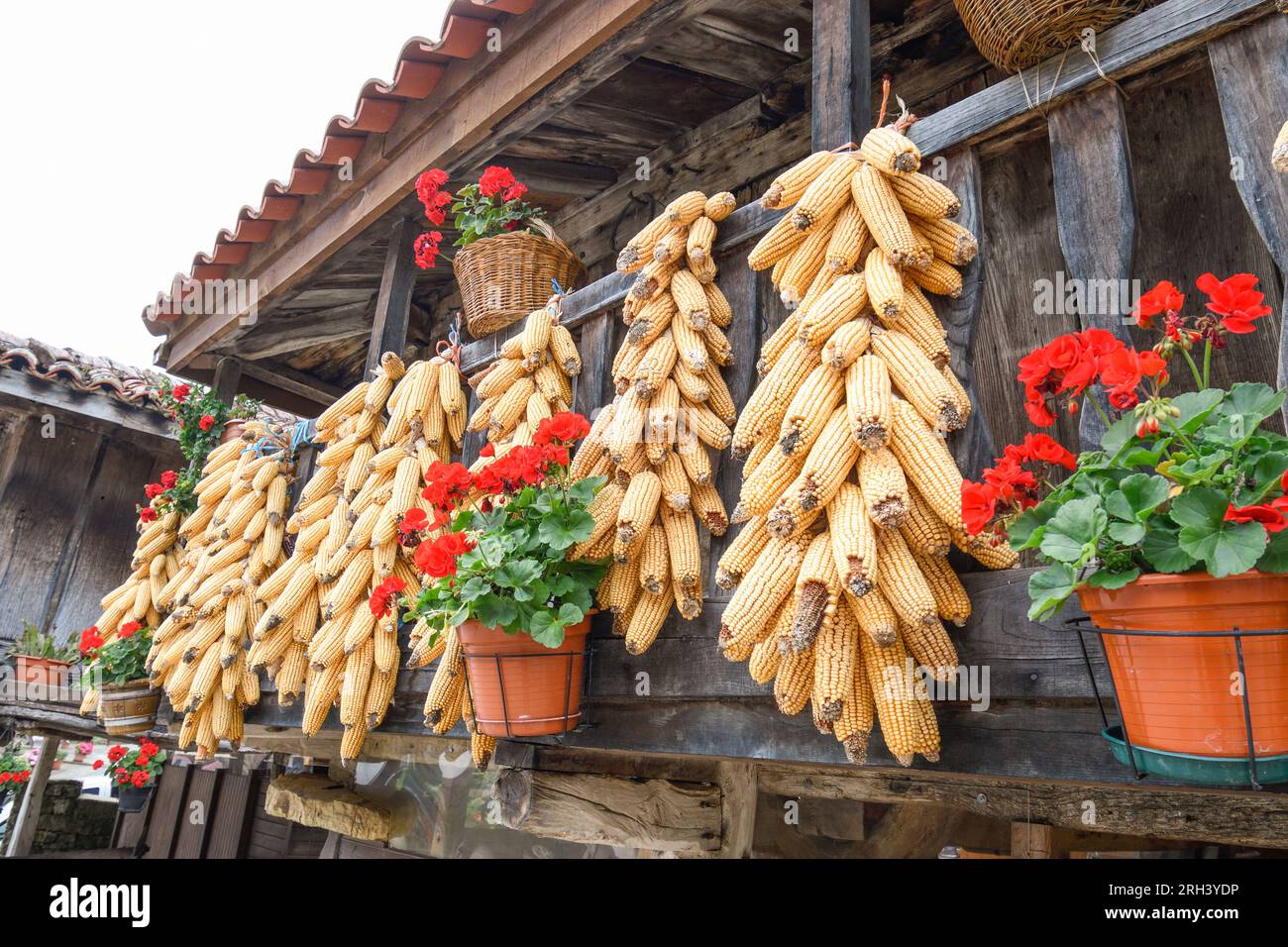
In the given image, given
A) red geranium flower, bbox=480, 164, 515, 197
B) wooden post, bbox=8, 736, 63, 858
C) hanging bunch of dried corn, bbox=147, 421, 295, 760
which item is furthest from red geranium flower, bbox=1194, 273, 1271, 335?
wooden post, bbox=8, 736, 63, 858

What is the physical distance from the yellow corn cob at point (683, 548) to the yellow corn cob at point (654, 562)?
2cm

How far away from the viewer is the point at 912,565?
1611 millimetres

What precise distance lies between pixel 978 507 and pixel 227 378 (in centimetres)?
607

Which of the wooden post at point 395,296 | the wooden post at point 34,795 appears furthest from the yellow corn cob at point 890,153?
the wooden post at point 34,795

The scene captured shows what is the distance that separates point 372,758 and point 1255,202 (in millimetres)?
5575

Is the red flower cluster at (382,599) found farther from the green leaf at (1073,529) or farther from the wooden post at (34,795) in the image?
the wooden post at (34,795)

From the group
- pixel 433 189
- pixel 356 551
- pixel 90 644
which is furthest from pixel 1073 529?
pixel 90 644

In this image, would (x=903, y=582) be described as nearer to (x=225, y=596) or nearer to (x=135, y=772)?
(x=225, y=596)

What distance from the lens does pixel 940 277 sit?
6.29ft

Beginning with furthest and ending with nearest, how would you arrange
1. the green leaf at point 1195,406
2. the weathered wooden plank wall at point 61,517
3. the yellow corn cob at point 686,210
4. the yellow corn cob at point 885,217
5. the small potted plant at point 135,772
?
the weathered wooden plank wall at point 61,517 < the small potted plant at point 135,772 < the yellow corn cob at point 686,210 < the yellow corn cob at point 885,217 < the green leaf at point 1195,406

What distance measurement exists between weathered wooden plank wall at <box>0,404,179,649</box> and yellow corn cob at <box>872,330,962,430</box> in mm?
9032

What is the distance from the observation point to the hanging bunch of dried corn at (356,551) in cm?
323

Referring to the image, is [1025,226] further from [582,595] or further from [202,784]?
[202,784]
